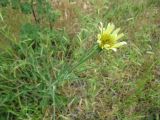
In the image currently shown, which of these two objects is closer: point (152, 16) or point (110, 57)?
point (110, 57)

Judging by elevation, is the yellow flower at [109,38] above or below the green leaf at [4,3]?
below

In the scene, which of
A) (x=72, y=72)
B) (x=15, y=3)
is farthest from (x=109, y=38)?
(x=15, y=3)

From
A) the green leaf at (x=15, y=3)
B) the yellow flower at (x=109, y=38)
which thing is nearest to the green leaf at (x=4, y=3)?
the green leaf at (x=15, y=3)

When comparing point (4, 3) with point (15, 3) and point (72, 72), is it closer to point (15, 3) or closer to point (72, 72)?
point (15, 3)

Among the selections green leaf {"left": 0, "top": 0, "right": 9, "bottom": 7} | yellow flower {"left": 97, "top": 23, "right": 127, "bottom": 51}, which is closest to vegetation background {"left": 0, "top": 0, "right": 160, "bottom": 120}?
green leaf {"left": 0, "top": 0, "right": 9, "bottom": 7}

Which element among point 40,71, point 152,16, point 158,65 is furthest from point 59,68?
point 152,16

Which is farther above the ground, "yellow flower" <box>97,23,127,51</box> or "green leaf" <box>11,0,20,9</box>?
"green leaf" <box>11,0,20,9</box>

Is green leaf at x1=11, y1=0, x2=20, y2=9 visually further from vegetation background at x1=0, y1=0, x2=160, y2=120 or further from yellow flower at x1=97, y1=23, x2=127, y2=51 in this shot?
yellow flower at x1=97, y1=23, x2=127, y2=51

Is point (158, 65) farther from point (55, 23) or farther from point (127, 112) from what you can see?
point (55, 23)

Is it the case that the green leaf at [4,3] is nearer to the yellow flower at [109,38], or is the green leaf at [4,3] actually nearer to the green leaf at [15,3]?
the green leaf at [15,3]
